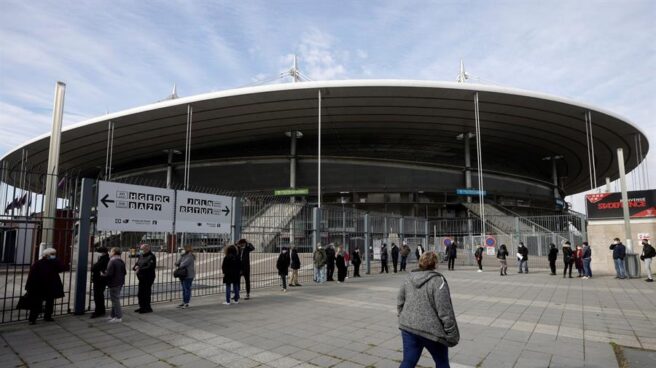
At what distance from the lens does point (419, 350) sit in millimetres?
3623

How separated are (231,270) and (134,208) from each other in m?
2.73

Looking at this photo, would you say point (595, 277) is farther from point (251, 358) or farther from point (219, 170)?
point (219, 170)

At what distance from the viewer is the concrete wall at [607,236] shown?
17.8m

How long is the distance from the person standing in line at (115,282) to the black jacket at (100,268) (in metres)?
0.35

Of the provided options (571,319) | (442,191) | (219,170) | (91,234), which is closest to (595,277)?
(571,319)

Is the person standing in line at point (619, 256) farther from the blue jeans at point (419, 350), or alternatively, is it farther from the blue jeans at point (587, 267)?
the blue jeans at point (419, 350)

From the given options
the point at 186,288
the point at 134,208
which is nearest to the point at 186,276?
the point at 186,288

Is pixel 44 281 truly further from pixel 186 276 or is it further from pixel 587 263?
pixel 587 263

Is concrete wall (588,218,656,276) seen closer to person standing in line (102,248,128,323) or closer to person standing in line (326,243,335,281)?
person standing in line (326,243,335,281)

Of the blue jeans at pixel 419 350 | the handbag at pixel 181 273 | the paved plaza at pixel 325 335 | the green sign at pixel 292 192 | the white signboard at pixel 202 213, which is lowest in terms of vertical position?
the paved plaza at pixel 325 335

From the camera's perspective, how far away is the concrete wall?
58.3 feet

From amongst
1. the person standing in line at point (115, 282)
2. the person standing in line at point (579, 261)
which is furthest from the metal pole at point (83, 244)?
the person standing in line at point (579, 261)

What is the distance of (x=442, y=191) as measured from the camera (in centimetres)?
4256

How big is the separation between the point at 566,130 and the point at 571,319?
119ft
